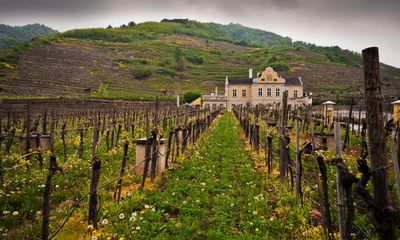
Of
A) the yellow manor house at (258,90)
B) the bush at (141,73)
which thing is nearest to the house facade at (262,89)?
the yellow manor house at (258,90)

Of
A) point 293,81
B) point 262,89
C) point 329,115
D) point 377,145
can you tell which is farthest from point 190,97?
point 377,145

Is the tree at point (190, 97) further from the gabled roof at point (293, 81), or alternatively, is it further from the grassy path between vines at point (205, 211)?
the grassy path between vines at point (205, 211)

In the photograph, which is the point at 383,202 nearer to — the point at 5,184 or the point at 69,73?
the point at 5,184

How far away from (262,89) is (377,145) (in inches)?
2553

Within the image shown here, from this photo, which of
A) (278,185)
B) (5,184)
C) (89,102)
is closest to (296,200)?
(278,185)

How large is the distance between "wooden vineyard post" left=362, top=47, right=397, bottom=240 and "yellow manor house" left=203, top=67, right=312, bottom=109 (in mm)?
62296

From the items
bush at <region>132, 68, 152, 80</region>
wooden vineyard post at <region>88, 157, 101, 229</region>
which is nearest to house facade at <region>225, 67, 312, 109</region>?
bush at <region>132, 68, 152, 80</region>

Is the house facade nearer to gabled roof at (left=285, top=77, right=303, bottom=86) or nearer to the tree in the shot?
gabled roof at (left=285, top=77, right=303, bottom=86)

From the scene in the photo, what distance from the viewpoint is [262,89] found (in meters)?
66.6

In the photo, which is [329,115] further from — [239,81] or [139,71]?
[139,71]

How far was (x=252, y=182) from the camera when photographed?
9.02 m

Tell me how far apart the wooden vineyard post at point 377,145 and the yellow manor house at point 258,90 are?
204 ft

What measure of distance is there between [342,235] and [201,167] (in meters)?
7.25

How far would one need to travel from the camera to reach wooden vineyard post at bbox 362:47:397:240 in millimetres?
2877
